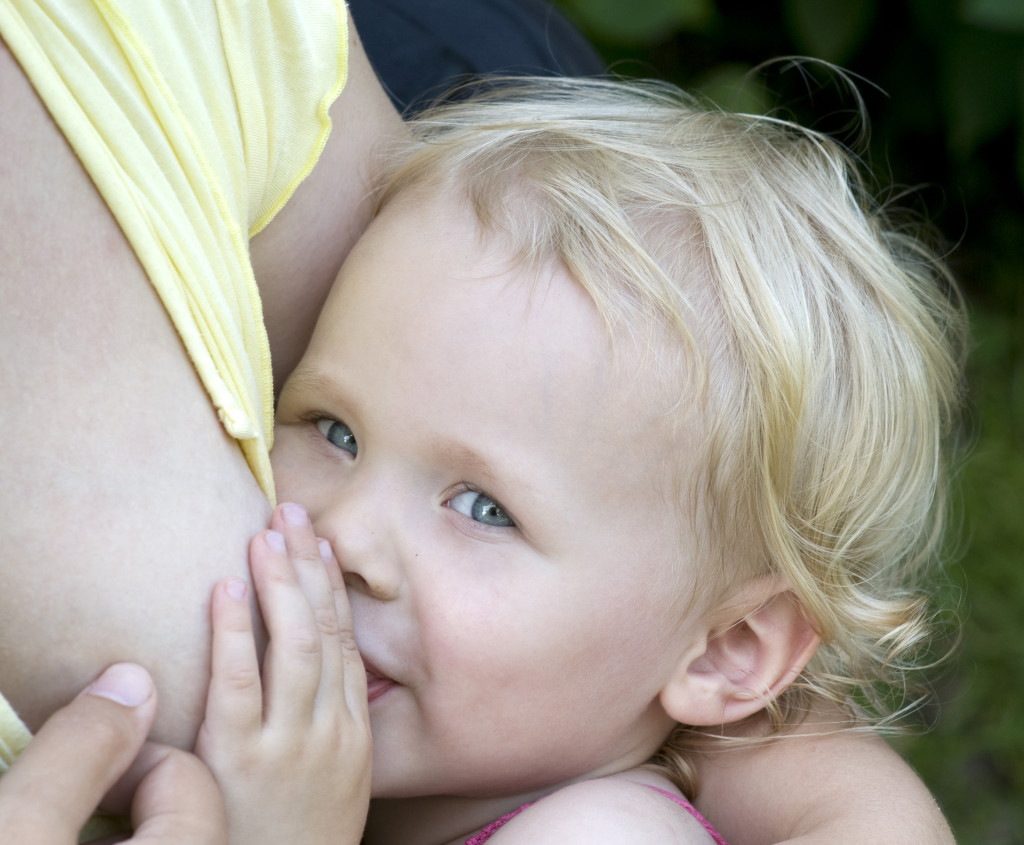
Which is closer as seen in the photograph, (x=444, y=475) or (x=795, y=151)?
(x=444, y=475)

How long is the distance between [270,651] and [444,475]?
283 millimetres

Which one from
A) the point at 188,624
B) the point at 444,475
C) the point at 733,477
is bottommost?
the point at 733,477

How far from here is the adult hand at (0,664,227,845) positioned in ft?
2.34

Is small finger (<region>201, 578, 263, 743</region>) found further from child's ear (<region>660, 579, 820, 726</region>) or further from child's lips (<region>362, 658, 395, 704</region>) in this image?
child's ear (<region>660, 579, 820, 726</region>)

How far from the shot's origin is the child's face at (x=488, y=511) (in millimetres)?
1129

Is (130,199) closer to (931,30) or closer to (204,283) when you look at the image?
(204,283)

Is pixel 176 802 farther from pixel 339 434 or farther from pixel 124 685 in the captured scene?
pixel 339 434

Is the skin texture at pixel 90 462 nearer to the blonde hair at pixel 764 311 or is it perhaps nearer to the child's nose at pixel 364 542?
the child's nose at pixel 364 542

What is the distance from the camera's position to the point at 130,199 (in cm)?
89

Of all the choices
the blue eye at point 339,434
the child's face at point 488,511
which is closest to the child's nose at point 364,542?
the child's face at point 488,511

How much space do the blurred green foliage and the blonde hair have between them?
82 centimetres

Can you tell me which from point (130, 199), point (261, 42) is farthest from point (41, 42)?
point (261, 42)

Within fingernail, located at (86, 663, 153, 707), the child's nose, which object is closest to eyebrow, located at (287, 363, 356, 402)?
the child's nose

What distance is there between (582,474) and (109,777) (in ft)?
1.81
